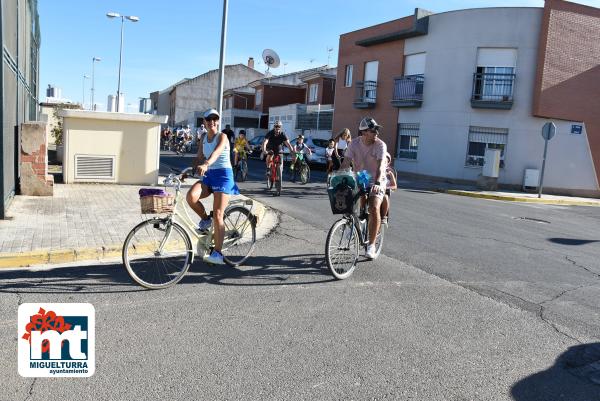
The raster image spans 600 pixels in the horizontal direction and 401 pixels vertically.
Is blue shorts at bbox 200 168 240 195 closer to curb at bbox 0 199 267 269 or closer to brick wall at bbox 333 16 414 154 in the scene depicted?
curb at bbox 0 199 267 269

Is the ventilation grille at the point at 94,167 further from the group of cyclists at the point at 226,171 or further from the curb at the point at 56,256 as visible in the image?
the group of cyclists at the point at 226,171

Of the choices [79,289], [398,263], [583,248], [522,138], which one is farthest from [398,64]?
[79,289]

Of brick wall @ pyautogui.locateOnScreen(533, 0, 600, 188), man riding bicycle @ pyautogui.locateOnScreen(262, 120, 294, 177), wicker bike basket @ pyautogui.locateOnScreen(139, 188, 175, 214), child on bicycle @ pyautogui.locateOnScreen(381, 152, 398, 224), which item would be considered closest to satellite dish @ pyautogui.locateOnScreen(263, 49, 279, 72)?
brick wall @ pyautogui.locateOnScreen(533, 0, 600, 188)

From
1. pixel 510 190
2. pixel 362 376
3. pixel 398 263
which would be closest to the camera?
pixel 362 376

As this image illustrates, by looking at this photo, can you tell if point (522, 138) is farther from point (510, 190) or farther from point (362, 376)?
point (362, 376)

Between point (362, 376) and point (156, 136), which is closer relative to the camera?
point (362, 376)

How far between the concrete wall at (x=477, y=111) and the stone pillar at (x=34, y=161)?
1773cm

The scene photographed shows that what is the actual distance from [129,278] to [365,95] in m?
25.3

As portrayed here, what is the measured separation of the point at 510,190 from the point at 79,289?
1973cm

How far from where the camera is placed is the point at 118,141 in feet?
41.6

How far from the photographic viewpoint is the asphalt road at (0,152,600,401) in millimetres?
3533

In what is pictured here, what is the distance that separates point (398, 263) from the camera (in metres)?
7.02

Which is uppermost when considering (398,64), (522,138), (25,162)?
(398,64)

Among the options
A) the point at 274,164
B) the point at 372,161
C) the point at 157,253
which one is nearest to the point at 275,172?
the point at 274,164
